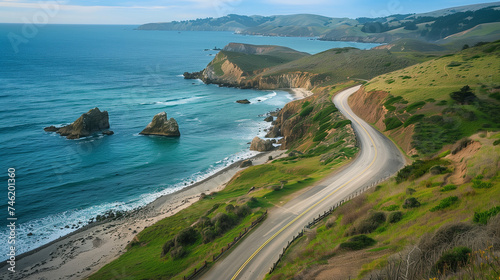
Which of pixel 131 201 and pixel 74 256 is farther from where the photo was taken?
pixel 131 201

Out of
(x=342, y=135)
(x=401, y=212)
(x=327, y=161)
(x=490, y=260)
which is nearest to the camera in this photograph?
(x=490, y=260)

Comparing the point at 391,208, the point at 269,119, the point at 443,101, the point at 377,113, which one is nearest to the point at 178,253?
the point at 391,208

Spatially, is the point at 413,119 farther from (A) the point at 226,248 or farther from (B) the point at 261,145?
(A) the point at 226,248

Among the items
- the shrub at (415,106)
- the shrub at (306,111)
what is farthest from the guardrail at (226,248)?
the shrub at (306,111)

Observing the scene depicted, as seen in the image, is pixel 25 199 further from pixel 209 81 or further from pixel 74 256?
pixel 209 81

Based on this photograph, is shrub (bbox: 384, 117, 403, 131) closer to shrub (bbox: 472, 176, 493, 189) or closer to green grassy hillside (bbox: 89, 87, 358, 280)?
green grassy hillside (bbox: 89, 87, 358, 280)

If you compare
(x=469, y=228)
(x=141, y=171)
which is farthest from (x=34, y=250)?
(x=469, y=228)

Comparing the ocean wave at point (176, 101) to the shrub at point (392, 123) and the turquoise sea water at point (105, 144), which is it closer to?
the turquoise sea water at point (105, 144)
